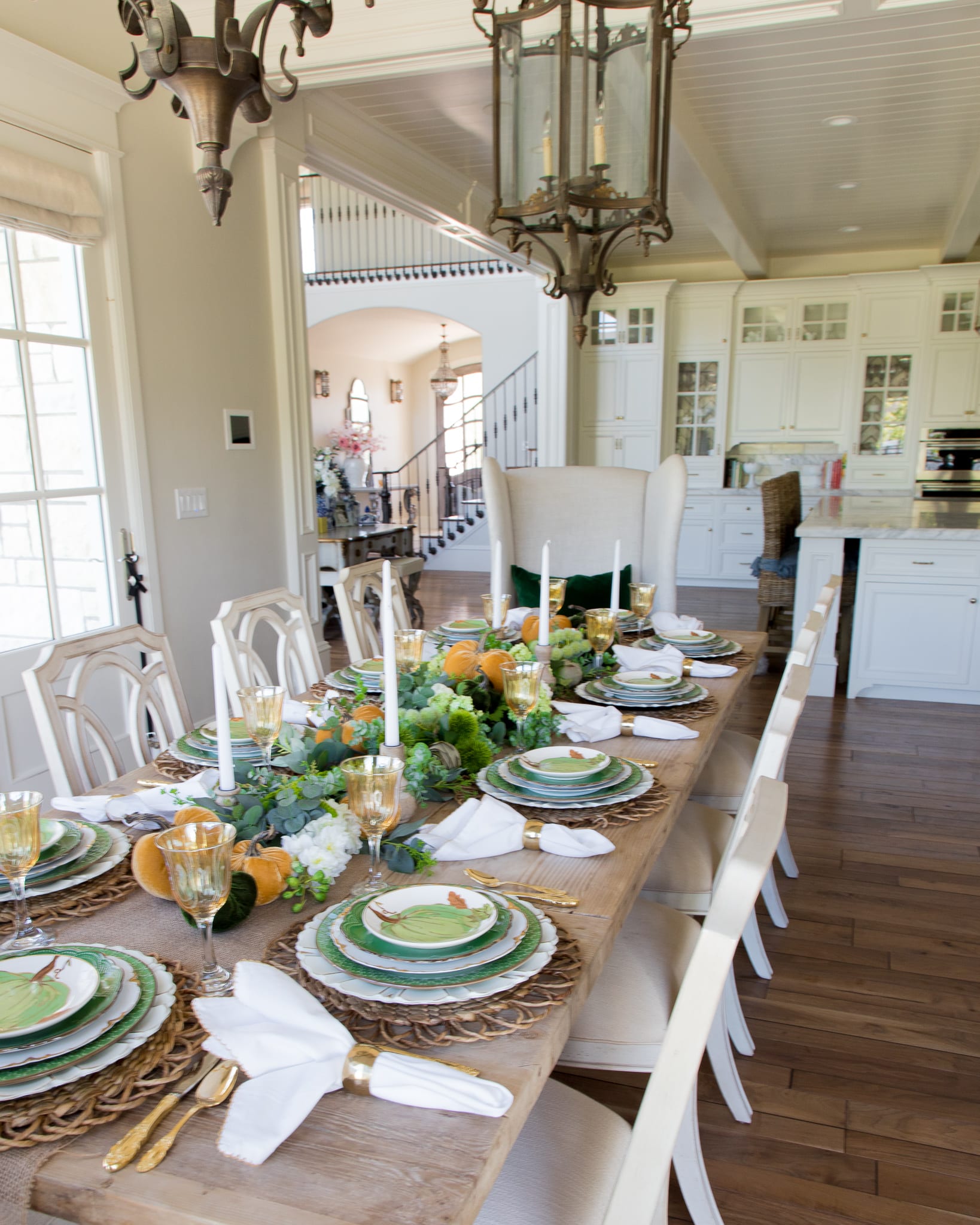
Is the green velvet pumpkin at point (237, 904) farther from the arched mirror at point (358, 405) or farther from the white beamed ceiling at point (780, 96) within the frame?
the arched mirror at point (358, 405)

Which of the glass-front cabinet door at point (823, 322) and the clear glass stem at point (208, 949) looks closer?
the clear glass stem at point (208, 949)

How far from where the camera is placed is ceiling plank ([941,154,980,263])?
5.13 meters

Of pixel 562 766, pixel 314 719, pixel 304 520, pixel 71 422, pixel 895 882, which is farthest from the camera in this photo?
pixel 304 520

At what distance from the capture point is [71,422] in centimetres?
289

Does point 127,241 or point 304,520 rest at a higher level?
point 127,241

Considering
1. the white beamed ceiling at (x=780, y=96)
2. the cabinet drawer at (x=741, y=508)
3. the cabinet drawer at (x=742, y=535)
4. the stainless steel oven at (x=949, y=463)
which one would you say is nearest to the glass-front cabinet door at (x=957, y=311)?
the white beamed ceiling at (x=780, y=96)

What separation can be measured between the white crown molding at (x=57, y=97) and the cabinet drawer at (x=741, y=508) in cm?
606

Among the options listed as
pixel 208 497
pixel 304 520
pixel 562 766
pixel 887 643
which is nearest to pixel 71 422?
pixel 208 497

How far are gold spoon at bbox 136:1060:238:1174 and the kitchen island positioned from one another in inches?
153

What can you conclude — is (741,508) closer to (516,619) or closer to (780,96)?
(780,96)

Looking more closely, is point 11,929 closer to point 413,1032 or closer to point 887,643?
point 413,1032

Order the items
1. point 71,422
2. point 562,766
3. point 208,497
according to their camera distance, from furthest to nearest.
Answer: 1. point 208,497
2. point 71,422
3. point 562,766

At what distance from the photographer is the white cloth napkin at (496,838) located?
4.09 feet

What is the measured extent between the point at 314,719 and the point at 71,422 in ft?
5.70
